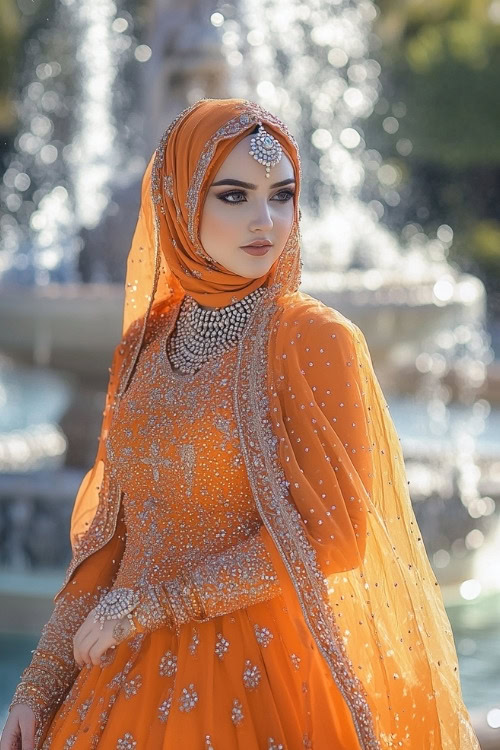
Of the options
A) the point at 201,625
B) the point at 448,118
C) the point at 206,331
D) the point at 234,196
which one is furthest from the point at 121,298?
the point at 448,118

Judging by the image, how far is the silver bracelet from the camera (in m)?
1.51

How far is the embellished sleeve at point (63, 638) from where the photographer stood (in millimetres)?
1660

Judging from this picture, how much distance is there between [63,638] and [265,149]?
30.2 inches

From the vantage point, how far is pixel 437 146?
1966 cm

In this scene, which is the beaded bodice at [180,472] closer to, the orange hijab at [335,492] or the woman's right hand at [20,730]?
the orange hijab at [335,492]

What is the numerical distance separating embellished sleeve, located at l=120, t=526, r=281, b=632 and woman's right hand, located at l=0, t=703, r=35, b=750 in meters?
0.26

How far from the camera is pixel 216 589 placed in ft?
4.89

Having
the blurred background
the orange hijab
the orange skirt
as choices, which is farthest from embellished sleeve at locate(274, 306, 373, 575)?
the blurred background

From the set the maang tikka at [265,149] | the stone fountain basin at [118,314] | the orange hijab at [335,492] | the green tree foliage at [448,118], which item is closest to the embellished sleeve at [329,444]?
the orange hijab at [335,492]

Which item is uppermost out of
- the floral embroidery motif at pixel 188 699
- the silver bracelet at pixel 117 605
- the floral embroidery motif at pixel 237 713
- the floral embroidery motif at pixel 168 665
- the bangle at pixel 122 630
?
the silver bracelet at pixel 117 605

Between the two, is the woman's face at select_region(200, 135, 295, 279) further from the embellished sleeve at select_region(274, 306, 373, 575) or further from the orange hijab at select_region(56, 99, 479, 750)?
the embellished sleeve at select_region(274, 306, 373, 575)

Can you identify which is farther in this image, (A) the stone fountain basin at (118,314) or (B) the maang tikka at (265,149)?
(A) the stone fountain basin at (118,314)

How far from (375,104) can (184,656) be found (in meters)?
19.6

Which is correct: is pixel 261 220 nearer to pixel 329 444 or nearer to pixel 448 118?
pixel 329 444
